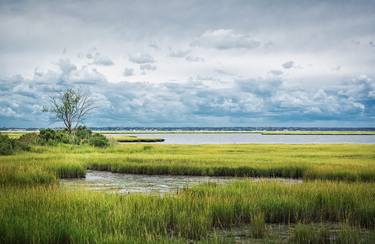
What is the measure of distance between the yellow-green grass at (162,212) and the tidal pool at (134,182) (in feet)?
19.0

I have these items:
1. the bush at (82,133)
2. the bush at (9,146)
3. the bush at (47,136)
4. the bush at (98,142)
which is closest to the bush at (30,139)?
the bush at (47,136)

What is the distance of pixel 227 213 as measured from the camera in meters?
13.8

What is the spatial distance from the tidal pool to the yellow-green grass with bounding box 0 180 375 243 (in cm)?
579

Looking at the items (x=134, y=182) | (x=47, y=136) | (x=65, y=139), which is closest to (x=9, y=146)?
(x=47, y=136)

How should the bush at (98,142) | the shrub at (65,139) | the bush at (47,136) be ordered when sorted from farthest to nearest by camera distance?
1. the bush at (98,142)
2. the shrub at (65,139)
3. the bush at (47,136)

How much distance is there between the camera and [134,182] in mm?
26219

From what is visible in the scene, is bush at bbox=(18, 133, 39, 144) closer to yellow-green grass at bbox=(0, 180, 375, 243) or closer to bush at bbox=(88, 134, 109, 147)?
bush at bbox=(88, 134, 109, 147)

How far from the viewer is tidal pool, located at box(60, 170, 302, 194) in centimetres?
2233

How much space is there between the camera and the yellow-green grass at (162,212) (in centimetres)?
1059

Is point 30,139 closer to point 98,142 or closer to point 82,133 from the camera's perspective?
point 98,142

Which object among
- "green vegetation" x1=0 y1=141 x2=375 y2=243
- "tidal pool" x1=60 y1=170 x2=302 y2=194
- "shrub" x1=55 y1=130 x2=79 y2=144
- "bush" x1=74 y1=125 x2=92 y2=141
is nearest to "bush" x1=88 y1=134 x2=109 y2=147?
"shrub" x1=55 y1=130 x2=79 y2=144

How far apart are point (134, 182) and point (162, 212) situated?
1355cm

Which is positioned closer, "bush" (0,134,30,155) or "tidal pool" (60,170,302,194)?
"tidal pool" (60,170,302,194)

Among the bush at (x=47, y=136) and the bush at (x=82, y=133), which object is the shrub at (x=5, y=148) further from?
the bush at (x=82, y=133)
